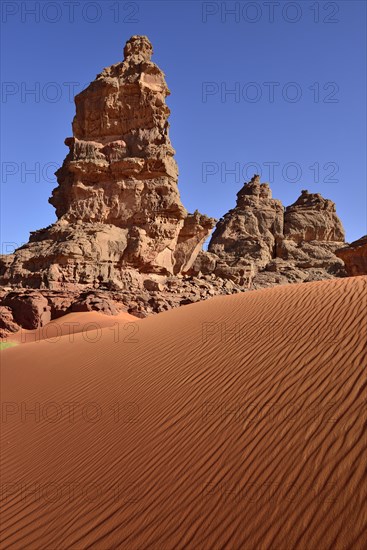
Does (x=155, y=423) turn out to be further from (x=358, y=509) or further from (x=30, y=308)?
(x=30, y=308)

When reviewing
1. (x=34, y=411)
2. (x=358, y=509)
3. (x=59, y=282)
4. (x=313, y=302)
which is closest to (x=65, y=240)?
(x=59, y=282)

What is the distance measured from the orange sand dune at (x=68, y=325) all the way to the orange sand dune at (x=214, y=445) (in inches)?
366

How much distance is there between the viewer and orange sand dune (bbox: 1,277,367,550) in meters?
2.60

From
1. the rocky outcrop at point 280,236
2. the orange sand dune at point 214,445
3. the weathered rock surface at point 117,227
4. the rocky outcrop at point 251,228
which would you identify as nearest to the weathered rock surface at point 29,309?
the weathered rock surface at point 117,227

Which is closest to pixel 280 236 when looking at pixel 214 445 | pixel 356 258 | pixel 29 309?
pixel 356 258

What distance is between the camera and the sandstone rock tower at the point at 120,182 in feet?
81.7

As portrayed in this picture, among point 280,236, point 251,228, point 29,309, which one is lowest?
point 29,309

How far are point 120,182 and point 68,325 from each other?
41.2 feet

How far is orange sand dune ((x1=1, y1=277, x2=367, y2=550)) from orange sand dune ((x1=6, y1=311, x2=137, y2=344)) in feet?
→ 30.5

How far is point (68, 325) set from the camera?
57.5 feet

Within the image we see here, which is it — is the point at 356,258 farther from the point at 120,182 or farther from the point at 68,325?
the point at 68,325

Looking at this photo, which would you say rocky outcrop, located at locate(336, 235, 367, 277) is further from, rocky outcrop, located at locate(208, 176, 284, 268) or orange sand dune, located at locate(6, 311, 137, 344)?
rocky outcrop, located at locate(208, 176, 284, 268)

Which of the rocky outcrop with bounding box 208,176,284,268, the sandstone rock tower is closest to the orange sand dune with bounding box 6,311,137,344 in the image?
the sandstone rock tower

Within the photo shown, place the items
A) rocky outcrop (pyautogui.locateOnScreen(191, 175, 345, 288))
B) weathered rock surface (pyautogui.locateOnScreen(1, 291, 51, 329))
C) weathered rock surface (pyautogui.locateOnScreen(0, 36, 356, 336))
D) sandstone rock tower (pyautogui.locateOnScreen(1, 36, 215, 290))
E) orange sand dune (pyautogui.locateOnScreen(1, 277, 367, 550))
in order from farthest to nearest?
1. rocky outcrop (pyautogui.locateOnScreen(191, 175, 345, 288))
2. sandstone rock tower (pyautogui.locateOnScreen(1, 36, 215, 290))
3. weathered rock surface (pyautogui.locateOnScreen(0, 36, 356, 336))
4. weathered rock surface (pyautogui.locateOnScreen(1, 291, 51, 329))
5. orange sand dune (pyautogui.locateOnScreen(1, 277, 367, 550))
